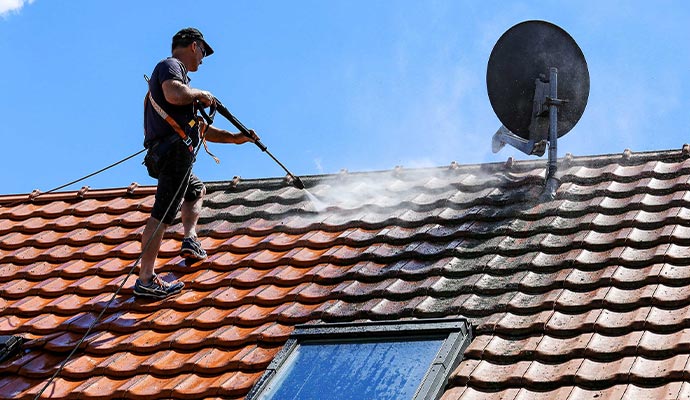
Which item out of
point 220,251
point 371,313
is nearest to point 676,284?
point 371,313

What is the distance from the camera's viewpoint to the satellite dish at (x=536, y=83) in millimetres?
8094

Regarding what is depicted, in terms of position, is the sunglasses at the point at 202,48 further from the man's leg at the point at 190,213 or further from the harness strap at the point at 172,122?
the man's leg at the point at 190,213

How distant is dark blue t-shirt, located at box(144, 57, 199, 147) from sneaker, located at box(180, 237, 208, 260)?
693 mm

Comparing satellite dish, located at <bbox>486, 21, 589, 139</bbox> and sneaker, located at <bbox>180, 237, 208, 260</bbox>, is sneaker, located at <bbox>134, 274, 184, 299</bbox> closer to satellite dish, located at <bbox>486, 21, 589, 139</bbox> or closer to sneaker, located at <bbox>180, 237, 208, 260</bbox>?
sneaker, located at <bbox>180, 237, 208, 260</bbox>

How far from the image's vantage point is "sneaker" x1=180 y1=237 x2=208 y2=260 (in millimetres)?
7336

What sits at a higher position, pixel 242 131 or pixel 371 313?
pixel 242 131

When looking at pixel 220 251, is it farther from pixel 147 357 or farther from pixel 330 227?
pixel 147 357

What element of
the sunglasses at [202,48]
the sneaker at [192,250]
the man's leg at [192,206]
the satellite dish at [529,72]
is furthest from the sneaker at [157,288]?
the satellite dish at [529,72]

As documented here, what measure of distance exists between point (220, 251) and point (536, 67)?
2813 mm

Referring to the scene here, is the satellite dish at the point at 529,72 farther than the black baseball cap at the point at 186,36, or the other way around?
the satellite dish at the point at 529,72

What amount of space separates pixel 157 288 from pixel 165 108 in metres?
1.21

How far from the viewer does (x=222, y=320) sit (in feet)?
21.2

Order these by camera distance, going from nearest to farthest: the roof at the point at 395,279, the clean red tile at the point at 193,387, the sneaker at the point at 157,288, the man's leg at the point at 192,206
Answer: the roof at the point at 395,279 < the clean red tile at the point at 193,387 < the sneaker at the point at 157,288 < the man's leg at the point at 192,206

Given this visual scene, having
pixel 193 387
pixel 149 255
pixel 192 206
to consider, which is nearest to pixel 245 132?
pixel 192 206
